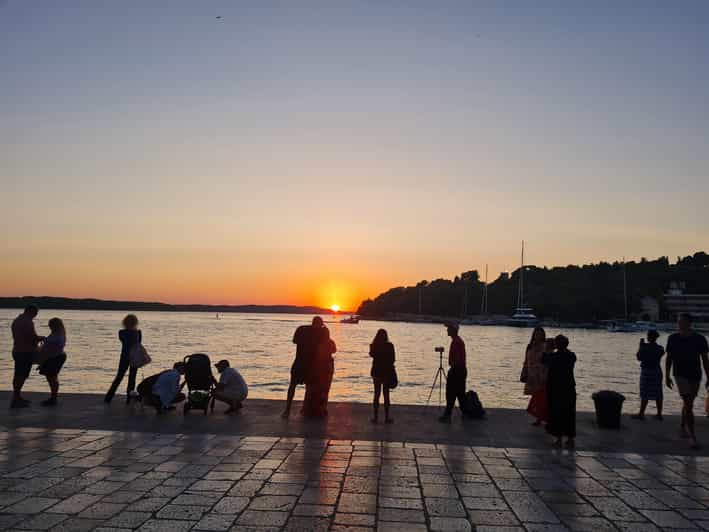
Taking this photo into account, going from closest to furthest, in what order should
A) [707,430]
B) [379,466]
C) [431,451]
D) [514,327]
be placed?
[379,466]
[431,451]
[707,430]
[514,327]

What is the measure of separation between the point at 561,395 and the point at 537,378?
1.61 meters

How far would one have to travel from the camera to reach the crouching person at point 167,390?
1073 centimetres

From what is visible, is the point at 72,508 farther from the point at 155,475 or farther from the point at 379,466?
the point at 379,466

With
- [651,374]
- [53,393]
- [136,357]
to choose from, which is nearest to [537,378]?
[651,374]

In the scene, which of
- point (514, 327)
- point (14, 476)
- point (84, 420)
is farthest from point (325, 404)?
point (514, 327)

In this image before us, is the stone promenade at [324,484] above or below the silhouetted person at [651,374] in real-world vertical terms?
below

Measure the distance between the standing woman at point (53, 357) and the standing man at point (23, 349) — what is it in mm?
183

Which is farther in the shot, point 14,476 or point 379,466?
point 379,466

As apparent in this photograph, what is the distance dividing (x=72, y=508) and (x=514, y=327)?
15036cm

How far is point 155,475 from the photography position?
6.61 m

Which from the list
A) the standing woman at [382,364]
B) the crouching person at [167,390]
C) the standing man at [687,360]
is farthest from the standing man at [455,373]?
the crouching person at [167,390]

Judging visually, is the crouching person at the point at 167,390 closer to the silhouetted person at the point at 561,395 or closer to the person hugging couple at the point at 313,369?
the person hugging couple at the point at 313,369

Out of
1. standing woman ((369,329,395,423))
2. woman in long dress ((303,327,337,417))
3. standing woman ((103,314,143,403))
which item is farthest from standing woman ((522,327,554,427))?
standing woman ((103,314,143,403))

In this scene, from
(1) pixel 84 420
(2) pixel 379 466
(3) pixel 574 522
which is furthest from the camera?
(1) pixel 84 420
